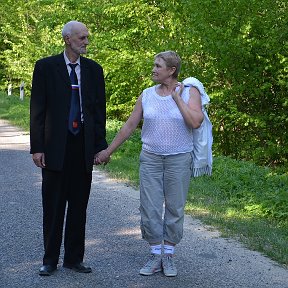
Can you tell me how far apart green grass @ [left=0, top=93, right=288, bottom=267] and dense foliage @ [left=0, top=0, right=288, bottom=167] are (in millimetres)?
4303

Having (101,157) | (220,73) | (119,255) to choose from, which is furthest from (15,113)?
(101,157)

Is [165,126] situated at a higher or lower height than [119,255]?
higher

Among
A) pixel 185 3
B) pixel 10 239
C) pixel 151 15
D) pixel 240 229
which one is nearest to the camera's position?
pixel 10 239

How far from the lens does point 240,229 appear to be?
281 inches

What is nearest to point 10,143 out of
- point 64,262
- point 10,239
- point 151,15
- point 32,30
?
point 151,15

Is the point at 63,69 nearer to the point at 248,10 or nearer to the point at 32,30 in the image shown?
the point at 248,10

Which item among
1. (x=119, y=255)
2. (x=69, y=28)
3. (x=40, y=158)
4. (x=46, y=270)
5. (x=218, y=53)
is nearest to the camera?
(x=69, y=28)

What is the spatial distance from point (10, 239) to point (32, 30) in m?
30.8

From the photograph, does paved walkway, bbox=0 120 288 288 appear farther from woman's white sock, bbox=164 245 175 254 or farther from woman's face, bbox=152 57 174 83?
woman's face, bbox=152 57 174 83

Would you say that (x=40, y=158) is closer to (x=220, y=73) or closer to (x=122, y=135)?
(x=122, y=135)

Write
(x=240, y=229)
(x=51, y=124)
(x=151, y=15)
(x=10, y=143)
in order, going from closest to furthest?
(x=51, y=124)
(x=240, y=229)
(x=10, y=143)
(x=151, y=15)

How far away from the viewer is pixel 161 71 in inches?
213

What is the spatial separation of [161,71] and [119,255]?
1679 mm

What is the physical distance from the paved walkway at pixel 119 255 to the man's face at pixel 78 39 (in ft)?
5.59
